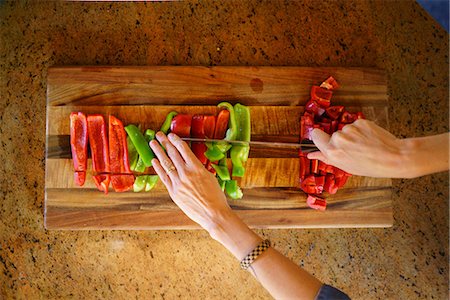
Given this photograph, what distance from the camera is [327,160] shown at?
1.81 m

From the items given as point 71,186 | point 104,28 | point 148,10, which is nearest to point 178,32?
point 148,10

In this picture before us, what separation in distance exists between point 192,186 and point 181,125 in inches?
16.5

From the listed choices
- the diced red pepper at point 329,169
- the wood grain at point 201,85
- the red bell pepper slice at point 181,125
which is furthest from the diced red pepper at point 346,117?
the red bell pepper slice at point 181,125

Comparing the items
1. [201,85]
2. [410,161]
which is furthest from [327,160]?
[201,85]

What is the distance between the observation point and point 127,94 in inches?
87.4

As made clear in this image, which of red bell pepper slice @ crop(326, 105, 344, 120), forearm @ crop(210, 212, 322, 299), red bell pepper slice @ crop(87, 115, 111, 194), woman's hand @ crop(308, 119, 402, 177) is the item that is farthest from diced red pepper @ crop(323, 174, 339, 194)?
red bell pepper slice @ crop(87, 115, 111, 194)

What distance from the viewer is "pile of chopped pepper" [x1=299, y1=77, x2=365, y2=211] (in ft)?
7.29

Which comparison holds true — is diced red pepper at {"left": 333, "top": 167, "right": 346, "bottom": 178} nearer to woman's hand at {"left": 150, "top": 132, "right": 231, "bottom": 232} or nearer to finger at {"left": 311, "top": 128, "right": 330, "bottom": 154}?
finger at {"left": 311, "top": 128, "right": 330, "bottom": 154}

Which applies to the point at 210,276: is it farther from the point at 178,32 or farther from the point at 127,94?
the point at 178,32

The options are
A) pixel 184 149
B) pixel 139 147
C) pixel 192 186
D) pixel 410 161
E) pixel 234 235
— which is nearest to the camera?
pixel 410 161

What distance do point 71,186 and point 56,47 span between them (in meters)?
0.72

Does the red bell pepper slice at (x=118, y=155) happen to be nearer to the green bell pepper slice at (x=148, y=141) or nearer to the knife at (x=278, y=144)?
the green bell pepper slice at (x=148, y=141)

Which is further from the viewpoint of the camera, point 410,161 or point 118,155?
point 118,155

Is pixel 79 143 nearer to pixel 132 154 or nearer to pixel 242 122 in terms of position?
pixel 132 154
